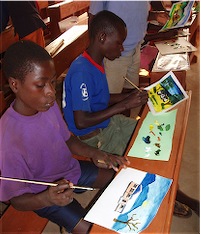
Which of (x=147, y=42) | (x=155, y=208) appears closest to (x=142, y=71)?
(x=147, y=42)

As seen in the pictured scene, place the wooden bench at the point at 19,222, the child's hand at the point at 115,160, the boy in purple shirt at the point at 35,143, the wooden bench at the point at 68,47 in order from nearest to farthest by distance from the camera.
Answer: the boy in purple shirt at the point at 35,143, the child's hand at the point at 115,160, the wooden bench at the point at 19,222, the wooden bench at the point at 68,47

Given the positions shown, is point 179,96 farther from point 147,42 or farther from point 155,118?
point 147,42

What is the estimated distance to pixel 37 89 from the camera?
109 cm

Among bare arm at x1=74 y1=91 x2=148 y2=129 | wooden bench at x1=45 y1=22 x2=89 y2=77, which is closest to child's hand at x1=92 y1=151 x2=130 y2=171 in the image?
bare arm at x1=74 y1=91 x2=148 y2=129

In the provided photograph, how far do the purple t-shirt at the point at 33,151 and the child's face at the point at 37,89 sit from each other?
0.18ft

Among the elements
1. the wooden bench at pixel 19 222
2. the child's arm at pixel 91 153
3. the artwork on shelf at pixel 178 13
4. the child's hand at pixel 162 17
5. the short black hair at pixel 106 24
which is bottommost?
the wooden bench at pixel 19 222

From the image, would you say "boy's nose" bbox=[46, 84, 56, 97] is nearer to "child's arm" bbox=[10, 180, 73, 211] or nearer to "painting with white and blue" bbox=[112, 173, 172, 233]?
"child's arm" bbox=[10, 180, 73, 211]

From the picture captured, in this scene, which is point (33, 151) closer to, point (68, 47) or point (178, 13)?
point (68, 47)

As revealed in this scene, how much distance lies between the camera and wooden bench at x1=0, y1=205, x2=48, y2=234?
1.37 m

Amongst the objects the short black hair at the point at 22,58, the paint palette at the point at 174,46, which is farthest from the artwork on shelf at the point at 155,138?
the paint palette at the point at 174,46

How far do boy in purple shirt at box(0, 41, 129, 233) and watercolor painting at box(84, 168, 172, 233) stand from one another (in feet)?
0.31

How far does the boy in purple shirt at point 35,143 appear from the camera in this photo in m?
1.05

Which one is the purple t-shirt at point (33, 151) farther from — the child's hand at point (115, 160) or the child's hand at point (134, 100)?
the child's hand at point (134, 100)

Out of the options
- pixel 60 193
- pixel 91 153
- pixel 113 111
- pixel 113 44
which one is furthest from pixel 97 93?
pixel 60 193
